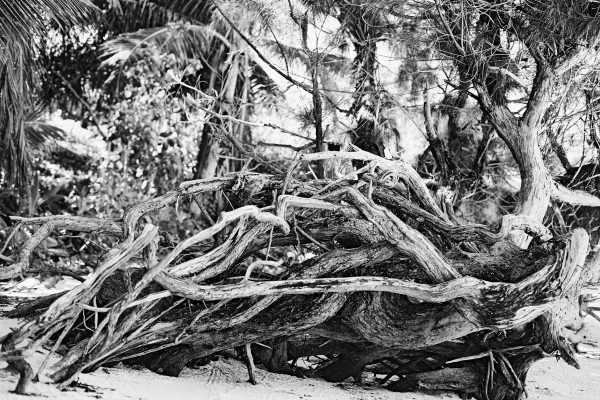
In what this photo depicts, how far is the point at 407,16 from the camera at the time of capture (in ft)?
16.5

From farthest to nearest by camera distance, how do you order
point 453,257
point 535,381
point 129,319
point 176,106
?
point 176,106
point 535,381
point 453,257
point 129,319

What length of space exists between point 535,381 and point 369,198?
5.83 feet

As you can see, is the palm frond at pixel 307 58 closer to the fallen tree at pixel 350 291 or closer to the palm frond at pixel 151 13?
the fallen tree at pixel 350 291

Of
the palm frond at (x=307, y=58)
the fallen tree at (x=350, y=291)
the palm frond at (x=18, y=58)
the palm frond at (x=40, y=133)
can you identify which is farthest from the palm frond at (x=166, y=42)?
the fallen tree at (x=350, y=291)

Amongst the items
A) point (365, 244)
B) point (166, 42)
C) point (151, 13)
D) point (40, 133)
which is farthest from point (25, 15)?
point (151, 13)

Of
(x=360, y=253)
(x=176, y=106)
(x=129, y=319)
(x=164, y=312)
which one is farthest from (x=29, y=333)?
(x=176, y=106)

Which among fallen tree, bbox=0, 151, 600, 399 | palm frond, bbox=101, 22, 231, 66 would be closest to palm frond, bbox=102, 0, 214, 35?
palm frond, bbox=101, 22, 231, 66

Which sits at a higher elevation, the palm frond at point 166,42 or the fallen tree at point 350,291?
the palm frond at point 166,42

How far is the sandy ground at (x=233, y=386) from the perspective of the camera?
10.8 ft

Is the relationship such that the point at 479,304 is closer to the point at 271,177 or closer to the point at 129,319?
the point at 271,177

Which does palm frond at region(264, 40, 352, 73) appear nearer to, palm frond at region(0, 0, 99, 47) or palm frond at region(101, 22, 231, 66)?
palm frond at region(0, 0, 99, 47)

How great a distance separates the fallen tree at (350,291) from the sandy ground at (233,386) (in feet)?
0.37

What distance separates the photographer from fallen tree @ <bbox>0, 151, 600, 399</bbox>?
3.86m

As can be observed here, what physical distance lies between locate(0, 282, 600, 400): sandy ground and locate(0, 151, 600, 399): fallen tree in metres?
0.11
